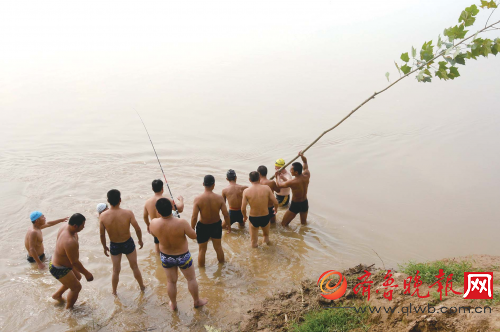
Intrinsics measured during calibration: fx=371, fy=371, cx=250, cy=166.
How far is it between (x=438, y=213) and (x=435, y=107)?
8063 millimetres

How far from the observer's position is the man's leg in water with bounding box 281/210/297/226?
25.7 ft

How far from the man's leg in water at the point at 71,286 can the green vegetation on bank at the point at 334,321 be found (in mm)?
3190

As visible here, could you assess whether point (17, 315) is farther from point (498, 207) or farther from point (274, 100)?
point (274, 100)

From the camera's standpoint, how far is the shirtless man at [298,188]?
7.37m

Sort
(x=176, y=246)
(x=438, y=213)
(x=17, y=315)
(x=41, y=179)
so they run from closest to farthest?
(x=176, y=246) < (x=17, y=315) < (x=438, y=213) < (x=41, y=179)

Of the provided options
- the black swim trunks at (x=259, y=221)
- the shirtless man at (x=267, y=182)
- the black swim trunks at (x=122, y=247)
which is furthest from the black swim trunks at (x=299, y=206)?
the black swim trunks at (x=122, y=247)

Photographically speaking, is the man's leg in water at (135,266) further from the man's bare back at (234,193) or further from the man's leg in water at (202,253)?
the man's bare back at (234,193)

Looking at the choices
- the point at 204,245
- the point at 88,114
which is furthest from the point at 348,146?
the point at 88,114

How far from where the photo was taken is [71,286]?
5406 mm

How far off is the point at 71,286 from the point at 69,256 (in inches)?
24.9

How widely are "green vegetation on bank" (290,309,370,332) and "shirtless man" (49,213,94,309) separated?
3081 millimetres

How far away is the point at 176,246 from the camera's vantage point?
5102mm
